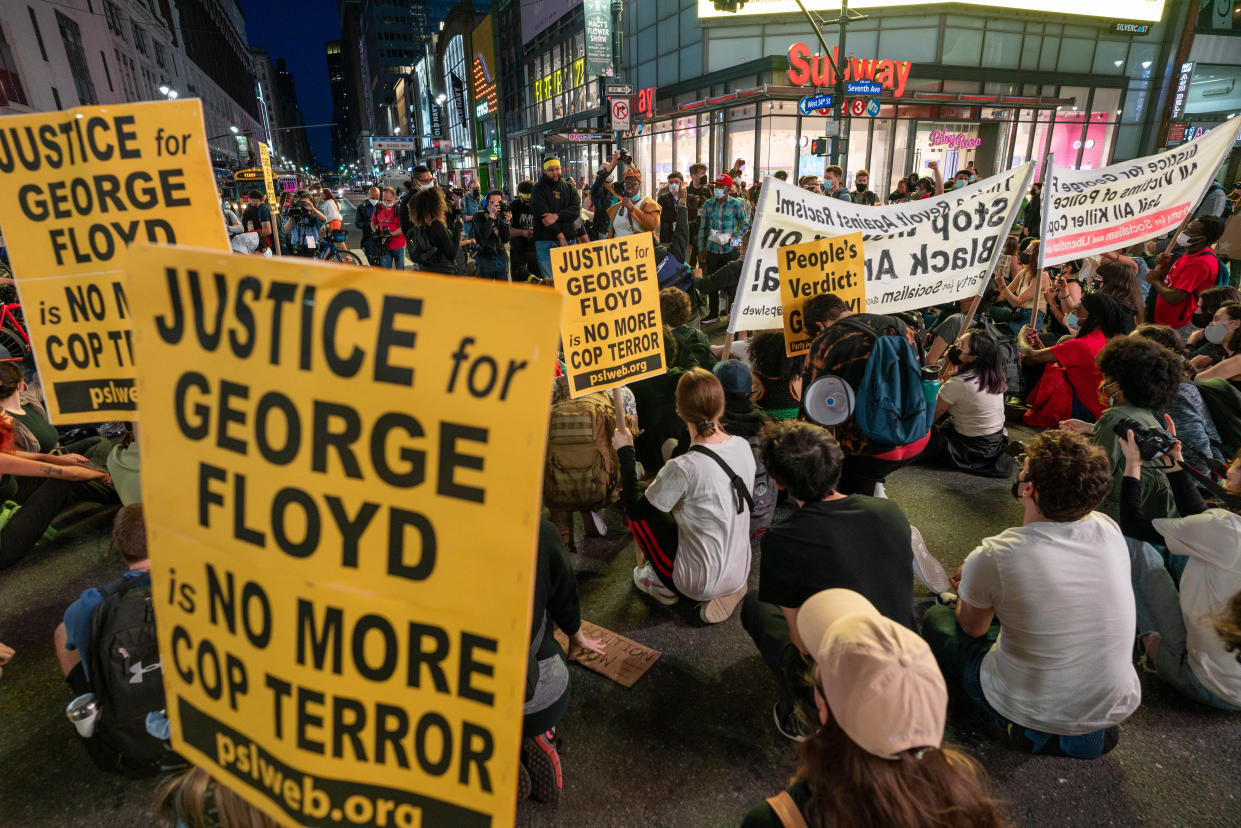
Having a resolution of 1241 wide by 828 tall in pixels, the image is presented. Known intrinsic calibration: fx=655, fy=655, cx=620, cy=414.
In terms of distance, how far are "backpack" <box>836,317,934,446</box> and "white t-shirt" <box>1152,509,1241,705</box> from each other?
1270mm

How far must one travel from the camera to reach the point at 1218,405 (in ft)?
13.9

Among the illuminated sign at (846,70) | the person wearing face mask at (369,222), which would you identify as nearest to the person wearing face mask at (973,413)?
the person wearing face mask at (369,222)

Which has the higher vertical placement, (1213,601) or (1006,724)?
(1213,601)

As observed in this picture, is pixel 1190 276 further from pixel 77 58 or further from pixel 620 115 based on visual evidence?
pixel 77 58

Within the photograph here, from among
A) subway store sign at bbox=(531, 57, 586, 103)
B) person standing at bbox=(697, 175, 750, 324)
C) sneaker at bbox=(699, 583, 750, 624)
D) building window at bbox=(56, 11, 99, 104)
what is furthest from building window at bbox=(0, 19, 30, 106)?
sneaker at bbox=(699, 583, 750, 624)

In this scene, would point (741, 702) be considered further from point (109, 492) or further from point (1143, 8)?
point (1143, 8)

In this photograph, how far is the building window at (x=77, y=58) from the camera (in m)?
26.6

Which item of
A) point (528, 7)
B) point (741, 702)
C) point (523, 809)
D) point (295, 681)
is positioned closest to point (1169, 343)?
point (741, 702)

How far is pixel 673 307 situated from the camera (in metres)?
5.53

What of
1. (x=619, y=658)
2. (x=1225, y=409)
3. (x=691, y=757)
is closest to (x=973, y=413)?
(x=1225, y=409)

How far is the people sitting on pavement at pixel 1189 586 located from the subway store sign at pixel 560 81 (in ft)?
104

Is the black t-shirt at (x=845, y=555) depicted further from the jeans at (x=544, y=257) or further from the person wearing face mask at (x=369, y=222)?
the person wearing face mask at (x=369, y=222)

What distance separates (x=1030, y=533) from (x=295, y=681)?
2512mm

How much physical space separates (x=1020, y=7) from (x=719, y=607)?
2681cm
